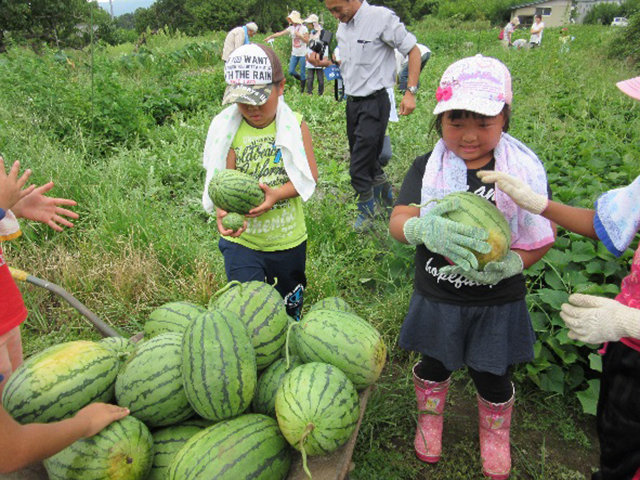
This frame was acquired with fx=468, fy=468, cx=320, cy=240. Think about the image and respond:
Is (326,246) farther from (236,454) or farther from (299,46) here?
(299,46)

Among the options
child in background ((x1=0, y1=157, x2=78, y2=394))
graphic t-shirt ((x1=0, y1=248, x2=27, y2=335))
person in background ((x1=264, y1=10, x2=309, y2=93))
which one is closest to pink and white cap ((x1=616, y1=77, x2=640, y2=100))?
child in background ((x1=0, y1=157, x2=78, y2=394))

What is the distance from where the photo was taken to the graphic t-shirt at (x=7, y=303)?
1957 millimetres

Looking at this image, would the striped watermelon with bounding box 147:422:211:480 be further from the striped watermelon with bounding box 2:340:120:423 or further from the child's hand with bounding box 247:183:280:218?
the child's hand with bounding box 247:183:280:218

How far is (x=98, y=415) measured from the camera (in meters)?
1.46

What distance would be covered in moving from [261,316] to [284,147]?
113cm

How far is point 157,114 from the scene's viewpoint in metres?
8.30

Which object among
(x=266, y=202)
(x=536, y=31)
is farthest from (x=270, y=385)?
(x=536, y=31)

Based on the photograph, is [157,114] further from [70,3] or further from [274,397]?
[70,3]

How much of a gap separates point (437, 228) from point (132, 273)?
263cm

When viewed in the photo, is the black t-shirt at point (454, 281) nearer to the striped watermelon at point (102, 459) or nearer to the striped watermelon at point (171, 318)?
the striped watermelon at point (171, 318)

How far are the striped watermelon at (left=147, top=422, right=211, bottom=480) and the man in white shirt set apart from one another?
3262mm

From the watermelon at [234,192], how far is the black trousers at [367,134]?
96.6 inches

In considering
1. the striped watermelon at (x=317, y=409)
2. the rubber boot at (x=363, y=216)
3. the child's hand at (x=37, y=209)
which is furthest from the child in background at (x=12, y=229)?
the rubber boot at (x=363, y=216)

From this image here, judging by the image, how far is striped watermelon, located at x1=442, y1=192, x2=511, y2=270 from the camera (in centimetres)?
178
